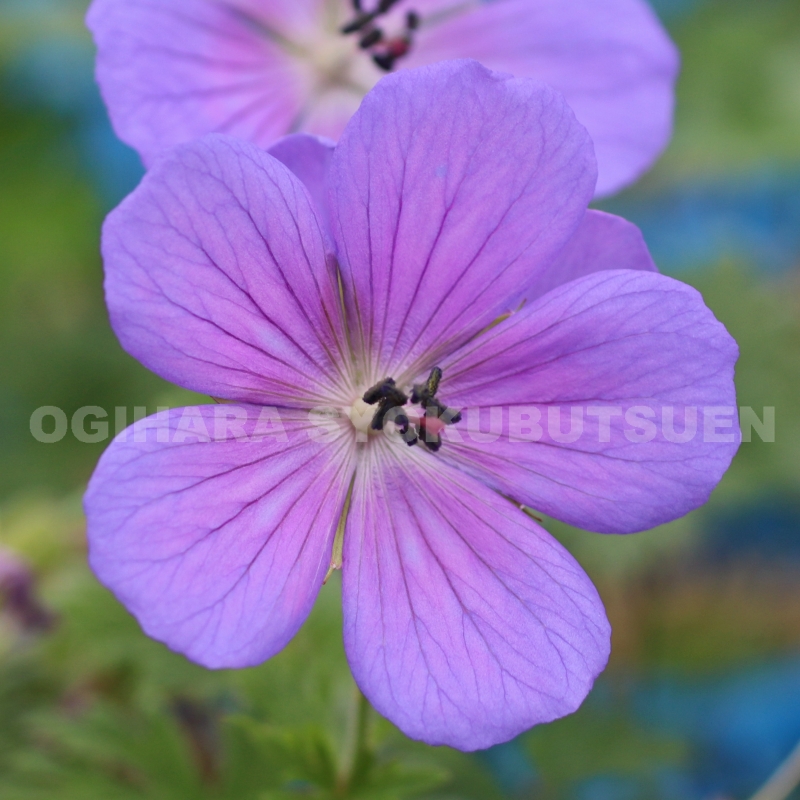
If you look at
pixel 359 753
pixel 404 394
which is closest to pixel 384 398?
pixel 404 394

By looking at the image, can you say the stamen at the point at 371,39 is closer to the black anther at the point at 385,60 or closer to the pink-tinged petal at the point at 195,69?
the black anther at the point at 385,60

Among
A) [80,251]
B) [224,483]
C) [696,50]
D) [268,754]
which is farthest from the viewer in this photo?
[696,50]

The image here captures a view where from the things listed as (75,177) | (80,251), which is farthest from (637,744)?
(75,177)

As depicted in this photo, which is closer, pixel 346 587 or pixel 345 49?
pixel 346 587

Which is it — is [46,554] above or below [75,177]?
below

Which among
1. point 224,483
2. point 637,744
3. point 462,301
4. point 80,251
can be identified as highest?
point 462,301

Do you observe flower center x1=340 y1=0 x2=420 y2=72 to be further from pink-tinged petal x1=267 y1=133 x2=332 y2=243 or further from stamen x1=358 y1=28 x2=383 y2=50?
pink-tinged petal x1=267 y1=133 x2=332 y2=243

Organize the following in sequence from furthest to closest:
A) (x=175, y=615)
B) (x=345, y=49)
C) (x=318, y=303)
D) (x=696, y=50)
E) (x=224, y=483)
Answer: (x=696, y=50) < (x=345, y=49) < (x=318, y=303) < (x=224, y=483) < (x=175, y=615)

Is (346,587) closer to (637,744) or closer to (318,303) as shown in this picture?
(318,303)
